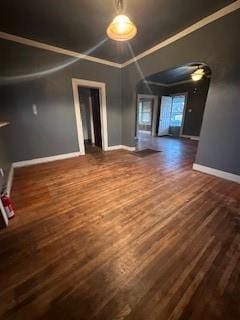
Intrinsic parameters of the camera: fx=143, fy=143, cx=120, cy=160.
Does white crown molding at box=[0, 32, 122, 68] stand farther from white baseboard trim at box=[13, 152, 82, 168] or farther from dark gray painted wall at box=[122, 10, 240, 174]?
white baseboard trim at box=[13, 152, 82, 168]

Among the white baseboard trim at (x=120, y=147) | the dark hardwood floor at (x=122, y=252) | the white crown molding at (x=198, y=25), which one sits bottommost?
the dark hardwood floor at (x=122, y=252)

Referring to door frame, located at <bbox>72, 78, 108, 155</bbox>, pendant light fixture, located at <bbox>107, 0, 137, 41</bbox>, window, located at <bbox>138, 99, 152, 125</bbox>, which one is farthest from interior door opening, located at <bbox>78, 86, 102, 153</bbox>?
window, located at <bbox>138, 99, 152, 125</bbox>

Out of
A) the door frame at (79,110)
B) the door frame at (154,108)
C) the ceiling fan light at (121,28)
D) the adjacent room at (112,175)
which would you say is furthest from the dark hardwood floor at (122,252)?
the door frame at (154,108)

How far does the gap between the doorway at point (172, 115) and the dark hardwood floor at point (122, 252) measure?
5.58 metres

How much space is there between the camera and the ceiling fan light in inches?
68.2

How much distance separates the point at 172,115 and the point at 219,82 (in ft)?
18.7

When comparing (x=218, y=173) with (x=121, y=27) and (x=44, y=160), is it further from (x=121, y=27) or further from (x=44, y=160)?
(x=44, y=160)

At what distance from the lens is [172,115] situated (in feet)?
26.4

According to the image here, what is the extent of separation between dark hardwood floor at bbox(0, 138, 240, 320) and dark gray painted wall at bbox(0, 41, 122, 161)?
135 centimetres

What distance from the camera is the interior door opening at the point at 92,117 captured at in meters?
4.98

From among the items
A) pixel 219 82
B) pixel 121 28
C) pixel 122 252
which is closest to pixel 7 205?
pixel 122 252

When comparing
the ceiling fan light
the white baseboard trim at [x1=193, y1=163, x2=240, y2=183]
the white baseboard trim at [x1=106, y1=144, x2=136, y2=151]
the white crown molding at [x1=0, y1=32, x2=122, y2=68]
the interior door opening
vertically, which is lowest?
the white baseboard trim at [x1=106, y1=144, x2=136, y2=151]

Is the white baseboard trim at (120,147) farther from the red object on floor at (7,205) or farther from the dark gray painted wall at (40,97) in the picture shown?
the red object on floor at (7,205)

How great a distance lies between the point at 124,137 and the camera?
16.8 ft
